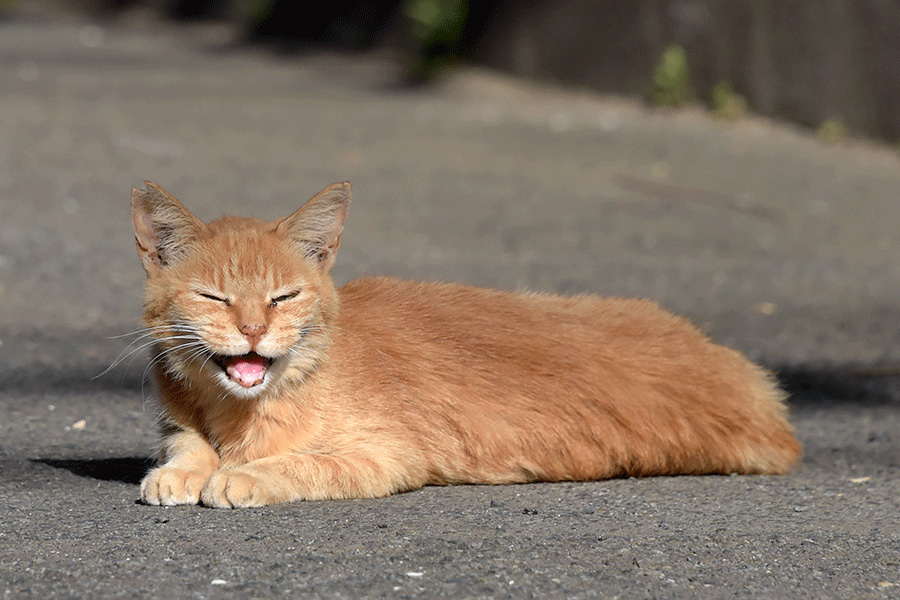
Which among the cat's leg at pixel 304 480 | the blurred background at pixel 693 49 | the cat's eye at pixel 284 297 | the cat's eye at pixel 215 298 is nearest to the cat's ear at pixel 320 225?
the cat's eye at pixel 284 297

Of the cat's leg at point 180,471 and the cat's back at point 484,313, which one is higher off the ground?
the cat's back at point 484,313

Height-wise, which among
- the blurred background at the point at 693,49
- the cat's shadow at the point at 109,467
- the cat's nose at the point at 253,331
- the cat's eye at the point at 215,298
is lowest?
the cat's shadow at the point at 109,467

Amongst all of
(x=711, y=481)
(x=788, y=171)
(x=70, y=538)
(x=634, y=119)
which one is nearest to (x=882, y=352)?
(x=711, y=481)

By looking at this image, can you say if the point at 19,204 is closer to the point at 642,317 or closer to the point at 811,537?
the point at 642,317

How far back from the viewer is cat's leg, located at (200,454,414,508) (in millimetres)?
3283

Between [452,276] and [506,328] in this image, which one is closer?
[506,328]

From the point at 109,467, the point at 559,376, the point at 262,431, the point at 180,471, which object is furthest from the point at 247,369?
the point at 559,376

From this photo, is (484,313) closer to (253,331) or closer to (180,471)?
(253,331)

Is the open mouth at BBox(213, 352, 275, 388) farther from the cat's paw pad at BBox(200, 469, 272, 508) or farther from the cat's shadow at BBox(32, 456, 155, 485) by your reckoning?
the cat's shadow at BBox(32, 456, 155, 485)

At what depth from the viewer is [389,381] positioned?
12.1 ft

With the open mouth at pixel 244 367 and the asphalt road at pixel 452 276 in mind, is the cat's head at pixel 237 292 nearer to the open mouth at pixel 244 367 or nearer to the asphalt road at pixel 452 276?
the open mouth at pixel 244 367

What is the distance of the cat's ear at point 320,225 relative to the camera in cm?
353

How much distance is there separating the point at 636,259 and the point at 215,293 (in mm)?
5049

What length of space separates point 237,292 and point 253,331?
159 mm
